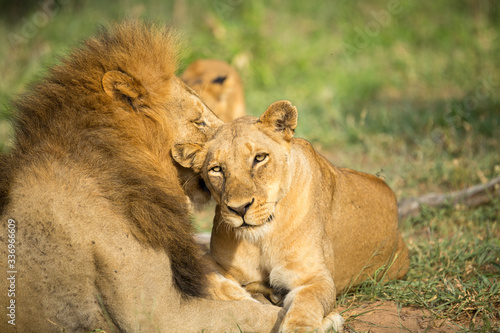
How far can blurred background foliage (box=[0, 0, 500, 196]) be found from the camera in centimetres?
580

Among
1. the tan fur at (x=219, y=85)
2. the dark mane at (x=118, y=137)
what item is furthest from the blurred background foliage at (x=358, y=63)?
the dark mane at (x=118, y=137)

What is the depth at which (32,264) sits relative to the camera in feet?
8.39

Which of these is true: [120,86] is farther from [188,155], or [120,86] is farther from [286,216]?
[286,216]

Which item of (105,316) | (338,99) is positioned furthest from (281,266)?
(338,99)

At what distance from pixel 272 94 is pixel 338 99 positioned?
3.26 ft

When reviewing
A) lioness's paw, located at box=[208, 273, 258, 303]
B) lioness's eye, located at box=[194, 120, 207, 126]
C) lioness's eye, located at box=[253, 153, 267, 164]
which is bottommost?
lioness's paw, located at box=[208, 273, 258, 303]

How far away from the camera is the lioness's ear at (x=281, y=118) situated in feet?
9.29

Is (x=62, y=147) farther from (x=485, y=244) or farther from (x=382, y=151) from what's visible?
(x=382, y=151)

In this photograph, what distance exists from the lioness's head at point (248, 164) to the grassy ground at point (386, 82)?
0.96 m

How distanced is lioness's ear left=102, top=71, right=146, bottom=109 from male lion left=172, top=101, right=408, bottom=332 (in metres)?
0.35

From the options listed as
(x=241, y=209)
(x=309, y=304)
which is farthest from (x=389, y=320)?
(x=241, y=209)

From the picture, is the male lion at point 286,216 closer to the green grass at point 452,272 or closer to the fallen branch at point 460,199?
the green grass at point 452,272

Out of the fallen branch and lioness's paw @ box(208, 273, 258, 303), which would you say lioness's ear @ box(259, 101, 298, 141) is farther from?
the fallen branch

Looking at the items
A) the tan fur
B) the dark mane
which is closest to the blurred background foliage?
the tan fur
